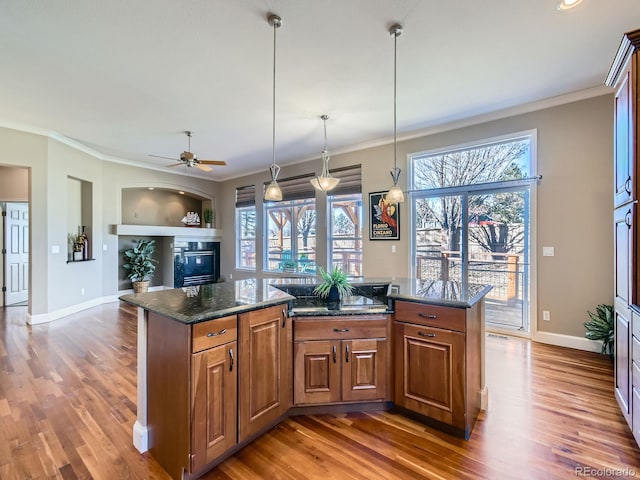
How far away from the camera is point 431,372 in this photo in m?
2.05

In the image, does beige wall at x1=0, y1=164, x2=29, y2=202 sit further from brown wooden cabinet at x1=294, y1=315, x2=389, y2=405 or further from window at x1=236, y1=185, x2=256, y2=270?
brown wooden cabinet at x1=294, y1=315, x2=389, y2=405

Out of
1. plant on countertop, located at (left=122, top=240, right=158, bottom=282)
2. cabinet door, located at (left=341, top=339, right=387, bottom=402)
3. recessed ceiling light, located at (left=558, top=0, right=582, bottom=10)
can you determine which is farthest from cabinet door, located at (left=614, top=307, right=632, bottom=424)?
plant on countertop, located at (left=122, top=240, right=158, bottom=282)

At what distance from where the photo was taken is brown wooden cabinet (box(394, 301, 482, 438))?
1.94 meters

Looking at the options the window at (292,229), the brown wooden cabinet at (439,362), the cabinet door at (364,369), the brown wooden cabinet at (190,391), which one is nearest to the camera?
the brown wooden cabinet at (190,391)

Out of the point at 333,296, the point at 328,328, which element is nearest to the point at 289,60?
the point at 333,296

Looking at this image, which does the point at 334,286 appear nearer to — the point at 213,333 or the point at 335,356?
the point at 335,356

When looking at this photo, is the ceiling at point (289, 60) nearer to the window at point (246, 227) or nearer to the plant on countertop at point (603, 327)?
the plant on countertop at point (603, 327)

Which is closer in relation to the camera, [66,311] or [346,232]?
[66,311]

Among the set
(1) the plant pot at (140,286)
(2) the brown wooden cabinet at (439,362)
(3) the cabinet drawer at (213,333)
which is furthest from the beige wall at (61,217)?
(2) the brown wooden cabinet at (439,362)

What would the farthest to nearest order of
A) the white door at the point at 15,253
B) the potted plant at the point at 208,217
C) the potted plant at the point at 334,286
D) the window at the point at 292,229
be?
the potted plant at the point at 208,217 < the window at the point at 292,229 < the white door at the point at 15,253 < the potted plant at the point at 334,286

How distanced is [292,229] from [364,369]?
4528 mm

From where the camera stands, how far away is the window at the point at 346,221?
542 cm

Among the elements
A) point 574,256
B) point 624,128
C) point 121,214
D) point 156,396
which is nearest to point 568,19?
point 624,128

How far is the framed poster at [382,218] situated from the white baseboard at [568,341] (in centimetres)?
224
